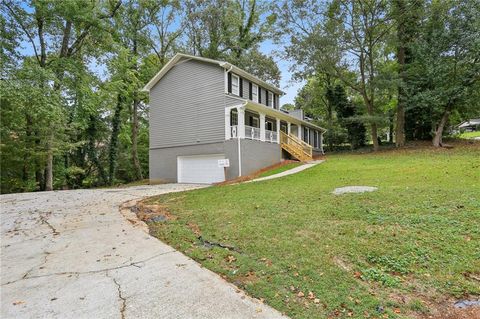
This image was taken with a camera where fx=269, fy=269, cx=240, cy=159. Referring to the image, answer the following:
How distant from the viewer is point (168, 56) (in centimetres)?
2539

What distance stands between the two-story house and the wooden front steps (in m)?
0.07

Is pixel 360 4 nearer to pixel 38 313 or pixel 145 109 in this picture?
pixel 145 109

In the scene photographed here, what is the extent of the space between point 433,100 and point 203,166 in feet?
51.6

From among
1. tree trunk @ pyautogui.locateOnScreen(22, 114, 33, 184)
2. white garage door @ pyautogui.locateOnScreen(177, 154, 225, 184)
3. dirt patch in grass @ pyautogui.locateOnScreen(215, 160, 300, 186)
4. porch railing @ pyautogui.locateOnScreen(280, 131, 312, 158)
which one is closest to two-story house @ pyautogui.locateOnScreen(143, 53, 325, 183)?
white garage door @ pyautogui.locateOnScreen(177, 154, 225, 184)

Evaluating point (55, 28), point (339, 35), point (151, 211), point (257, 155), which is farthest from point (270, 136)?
point (55, 28)

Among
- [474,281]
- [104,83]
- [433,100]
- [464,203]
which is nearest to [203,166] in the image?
[104,83]

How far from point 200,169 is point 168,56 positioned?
1449 centimetres

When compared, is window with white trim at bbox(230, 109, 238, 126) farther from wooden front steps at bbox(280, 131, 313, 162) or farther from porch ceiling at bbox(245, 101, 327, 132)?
wooden front steps at bbox(280, 131, 313, 162)

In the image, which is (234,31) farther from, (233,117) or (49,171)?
(49,171)

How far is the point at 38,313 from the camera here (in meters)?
2.79

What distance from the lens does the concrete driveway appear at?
281cm

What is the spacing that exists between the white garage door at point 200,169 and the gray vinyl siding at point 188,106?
0.99 m

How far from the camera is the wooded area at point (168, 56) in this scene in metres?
15.0

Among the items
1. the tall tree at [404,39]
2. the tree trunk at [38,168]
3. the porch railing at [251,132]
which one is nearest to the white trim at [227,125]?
the porch railing at [251,132]
